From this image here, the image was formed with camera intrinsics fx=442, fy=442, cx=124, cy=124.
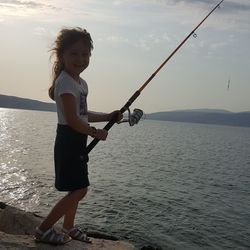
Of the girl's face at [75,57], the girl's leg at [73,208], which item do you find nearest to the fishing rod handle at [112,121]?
the girl's leg at [73,208]

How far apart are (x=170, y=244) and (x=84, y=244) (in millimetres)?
6410

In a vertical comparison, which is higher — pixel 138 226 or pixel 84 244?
pixel 84 244

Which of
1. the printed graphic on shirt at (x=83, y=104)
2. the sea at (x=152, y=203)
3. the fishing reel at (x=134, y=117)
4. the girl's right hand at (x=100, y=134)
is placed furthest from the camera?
the sea at (x=152, y=203)

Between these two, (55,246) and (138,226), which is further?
(138,226)

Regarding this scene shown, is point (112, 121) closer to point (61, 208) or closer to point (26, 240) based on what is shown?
point (61, 208)

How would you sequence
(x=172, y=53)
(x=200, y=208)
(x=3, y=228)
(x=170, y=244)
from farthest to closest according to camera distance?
(x=200, y=208) < (x=170, y=244) < (x=3, y=228) < (x=172, y=53)

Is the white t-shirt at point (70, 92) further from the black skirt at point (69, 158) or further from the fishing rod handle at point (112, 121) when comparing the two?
the fishing rod handle at point (112, 121)

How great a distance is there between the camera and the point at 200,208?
16797mm

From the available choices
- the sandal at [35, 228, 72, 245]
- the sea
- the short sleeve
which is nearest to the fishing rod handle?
the short sleeve

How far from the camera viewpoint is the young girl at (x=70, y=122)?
5652mm

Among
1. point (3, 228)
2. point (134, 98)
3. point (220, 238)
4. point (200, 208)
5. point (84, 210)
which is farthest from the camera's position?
point (200, 208)

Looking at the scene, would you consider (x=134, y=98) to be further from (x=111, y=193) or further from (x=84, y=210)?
(x=111, y=193)

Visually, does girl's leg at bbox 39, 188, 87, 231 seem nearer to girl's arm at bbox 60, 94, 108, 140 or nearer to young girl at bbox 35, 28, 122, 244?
young girl at bbox 35, 28, 122, 244

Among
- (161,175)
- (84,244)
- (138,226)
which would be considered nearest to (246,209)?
(138,226)
